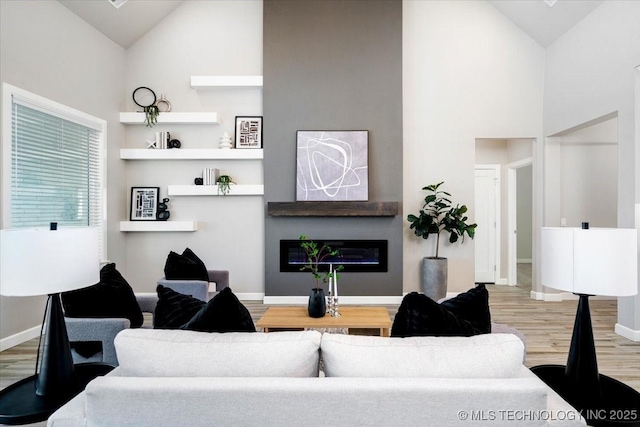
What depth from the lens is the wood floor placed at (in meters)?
2.98

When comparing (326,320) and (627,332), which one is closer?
(326,320)

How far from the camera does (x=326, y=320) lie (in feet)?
10.1

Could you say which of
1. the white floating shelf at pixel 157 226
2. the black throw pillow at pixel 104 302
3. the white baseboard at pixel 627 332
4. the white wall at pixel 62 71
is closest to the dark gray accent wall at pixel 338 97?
the white floating shelf at pixel 157 226

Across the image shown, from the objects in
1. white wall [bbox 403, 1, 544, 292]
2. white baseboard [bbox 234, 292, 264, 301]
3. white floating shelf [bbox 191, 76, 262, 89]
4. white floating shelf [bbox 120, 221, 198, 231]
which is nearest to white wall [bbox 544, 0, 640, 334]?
white wall [bbox 403, 1, 544, 292]

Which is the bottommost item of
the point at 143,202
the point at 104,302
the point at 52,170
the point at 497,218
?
the point at 104,302

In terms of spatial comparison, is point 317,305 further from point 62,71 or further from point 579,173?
point 579,173

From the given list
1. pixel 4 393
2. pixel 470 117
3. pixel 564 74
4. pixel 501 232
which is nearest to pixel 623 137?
pixel 564 74

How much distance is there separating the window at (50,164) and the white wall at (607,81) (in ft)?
19.0

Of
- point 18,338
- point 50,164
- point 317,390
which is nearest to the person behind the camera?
point 317,390

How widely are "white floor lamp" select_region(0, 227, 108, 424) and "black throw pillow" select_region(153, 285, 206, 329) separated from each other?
0.42 metres

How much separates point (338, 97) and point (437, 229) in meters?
2.24

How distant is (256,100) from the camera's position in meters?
5.43

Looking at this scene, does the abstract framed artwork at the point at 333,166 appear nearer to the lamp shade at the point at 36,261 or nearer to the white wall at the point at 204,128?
the white wall at the point at 204,128

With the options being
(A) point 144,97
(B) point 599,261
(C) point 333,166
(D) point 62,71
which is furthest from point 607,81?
(D) point 62,71
